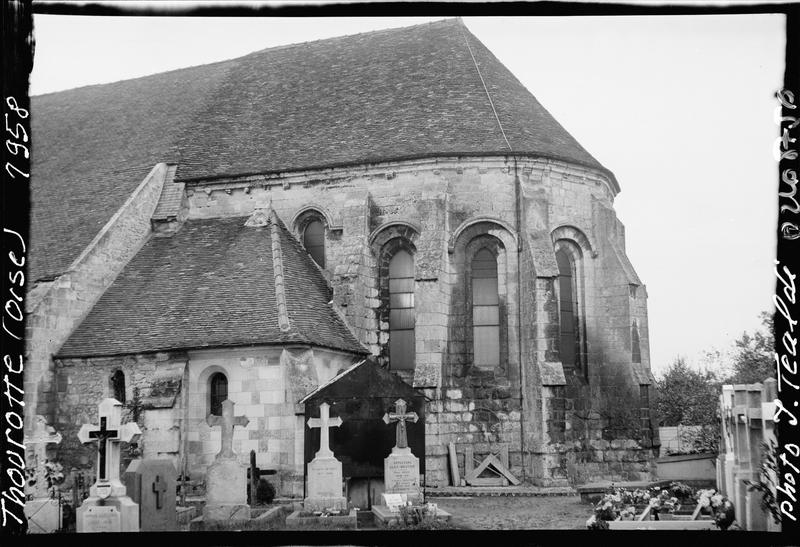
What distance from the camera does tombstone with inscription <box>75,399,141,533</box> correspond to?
50.3ft

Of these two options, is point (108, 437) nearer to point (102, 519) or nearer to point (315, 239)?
point (102, 519)

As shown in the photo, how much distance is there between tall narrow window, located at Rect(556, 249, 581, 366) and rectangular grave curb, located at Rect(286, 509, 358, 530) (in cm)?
1049

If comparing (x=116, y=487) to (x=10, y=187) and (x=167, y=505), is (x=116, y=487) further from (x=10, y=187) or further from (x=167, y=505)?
(x=10, y=187)

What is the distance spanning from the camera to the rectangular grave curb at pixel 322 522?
667 inches

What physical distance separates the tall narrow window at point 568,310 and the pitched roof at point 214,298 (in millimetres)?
5625

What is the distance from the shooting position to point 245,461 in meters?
21.9

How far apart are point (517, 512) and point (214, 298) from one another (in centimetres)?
921

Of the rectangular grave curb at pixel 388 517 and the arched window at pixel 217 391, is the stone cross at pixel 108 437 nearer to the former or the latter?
the rectangular grave curb at pixel 388 517

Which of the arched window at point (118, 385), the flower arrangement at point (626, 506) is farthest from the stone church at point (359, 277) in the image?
the flower arrangement at point (626, 506)

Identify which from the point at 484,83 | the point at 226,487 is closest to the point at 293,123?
the point at 484,83

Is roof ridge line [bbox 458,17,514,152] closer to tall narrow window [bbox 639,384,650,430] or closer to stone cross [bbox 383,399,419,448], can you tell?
tall narrow window [bbox 639,384,650,430]

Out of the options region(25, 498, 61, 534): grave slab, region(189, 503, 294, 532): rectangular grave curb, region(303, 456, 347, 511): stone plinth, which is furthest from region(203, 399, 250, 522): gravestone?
region(25, 498, 61, 534): grave slab

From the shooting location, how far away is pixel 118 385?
23.6 meters

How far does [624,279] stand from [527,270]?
3107mm
